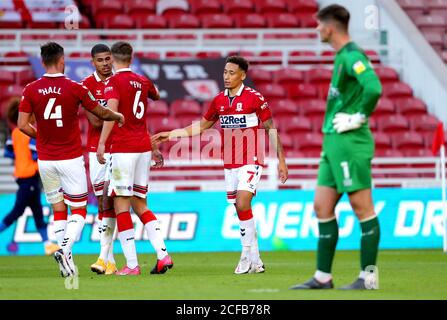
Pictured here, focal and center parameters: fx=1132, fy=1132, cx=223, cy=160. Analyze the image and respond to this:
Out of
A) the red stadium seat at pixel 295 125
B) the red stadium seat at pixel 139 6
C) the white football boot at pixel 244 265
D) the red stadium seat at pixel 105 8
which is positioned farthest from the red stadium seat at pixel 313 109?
the white football boot at pixel 244 265

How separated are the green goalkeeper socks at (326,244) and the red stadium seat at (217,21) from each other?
54.6 ft

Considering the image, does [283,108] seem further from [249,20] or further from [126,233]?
[126,233]

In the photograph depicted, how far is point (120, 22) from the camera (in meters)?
24.9

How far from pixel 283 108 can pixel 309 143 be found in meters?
1.25

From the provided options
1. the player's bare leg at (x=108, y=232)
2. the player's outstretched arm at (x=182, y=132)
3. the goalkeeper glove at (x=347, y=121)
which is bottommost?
the player's bare leg at (x=108, y=232)

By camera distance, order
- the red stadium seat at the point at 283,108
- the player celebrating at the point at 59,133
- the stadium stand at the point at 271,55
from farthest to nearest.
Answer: the red stadium seat at the point at 283,108, the stadium stand at the point at 271,55, the player celebrating at the point at 59,133

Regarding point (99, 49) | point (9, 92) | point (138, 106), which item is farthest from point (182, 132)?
point (9, 92)

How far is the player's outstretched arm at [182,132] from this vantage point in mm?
11648

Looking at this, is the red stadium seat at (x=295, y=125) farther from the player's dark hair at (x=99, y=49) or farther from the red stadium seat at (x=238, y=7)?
the player's dark hair at (x=99, y=49)

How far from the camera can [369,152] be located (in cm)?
856

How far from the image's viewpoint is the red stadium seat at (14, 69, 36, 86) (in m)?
22.8
